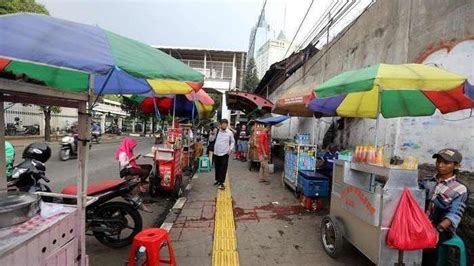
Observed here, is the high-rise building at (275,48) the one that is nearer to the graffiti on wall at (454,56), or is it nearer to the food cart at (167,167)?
the food cart at (167,167)

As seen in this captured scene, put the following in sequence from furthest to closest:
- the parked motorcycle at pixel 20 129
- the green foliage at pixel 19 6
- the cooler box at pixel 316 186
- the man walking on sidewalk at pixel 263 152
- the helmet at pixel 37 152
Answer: the parked motorcycle at pixel 20 129
the green foliage at pixel 19 6
the man walking on sidewalk at pixel 263 152
the cooler box at pixel 316 186
the helmet at pixel 37 152

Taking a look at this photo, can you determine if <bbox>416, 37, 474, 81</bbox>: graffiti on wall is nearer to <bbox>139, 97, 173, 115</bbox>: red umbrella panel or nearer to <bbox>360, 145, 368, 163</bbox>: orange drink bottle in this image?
<bbox>360, 145, 368, 163</bbox>: orange drink bottle

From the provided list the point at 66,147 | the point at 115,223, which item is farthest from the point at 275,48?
the point at 115,223

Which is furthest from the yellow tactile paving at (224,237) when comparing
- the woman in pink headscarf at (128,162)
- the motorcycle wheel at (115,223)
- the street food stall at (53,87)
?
the street food stall at (53,87)

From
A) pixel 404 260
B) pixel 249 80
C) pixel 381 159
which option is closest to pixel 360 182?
pixel 381 159

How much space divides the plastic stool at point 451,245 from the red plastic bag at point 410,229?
0.31m

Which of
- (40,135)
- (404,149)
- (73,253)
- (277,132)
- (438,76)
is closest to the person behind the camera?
(73,253)

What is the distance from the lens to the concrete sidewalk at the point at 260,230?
446 centimetres

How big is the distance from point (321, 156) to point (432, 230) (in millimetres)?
5341

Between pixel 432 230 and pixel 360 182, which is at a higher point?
pixel 360 182

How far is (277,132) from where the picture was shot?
67.0ft

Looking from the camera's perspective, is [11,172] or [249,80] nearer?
[11,172]

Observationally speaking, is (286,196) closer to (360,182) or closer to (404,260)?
(360,182)

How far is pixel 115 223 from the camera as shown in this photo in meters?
4.61
